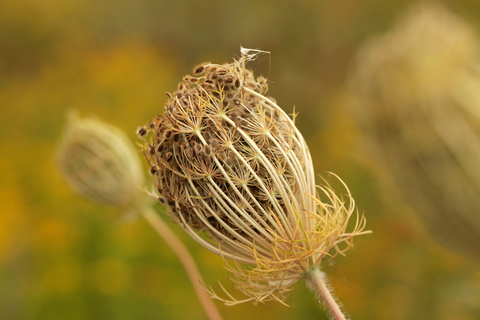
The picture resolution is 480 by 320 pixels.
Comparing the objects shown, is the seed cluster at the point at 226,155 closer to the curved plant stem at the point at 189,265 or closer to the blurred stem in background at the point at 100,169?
the curved plant stem at the point at 189,265

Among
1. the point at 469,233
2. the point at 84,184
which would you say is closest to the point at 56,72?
the point at 84,184

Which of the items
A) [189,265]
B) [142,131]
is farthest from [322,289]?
[189,265]

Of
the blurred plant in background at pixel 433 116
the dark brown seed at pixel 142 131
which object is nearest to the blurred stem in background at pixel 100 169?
the dark brown seed at pixel 142 131

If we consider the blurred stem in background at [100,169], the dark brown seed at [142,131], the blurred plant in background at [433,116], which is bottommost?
the blurred plant in background at [433,116]

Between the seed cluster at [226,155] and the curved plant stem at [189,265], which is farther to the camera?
the curved plant stem at [189,265]

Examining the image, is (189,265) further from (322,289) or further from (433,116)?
(433,116)

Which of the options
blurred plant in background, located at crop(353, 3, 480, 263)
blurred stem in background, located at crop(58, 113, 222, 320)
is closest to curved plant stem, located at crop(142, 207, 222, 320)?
blurred stem in background, located at crop(58, 113, 222, 320)
